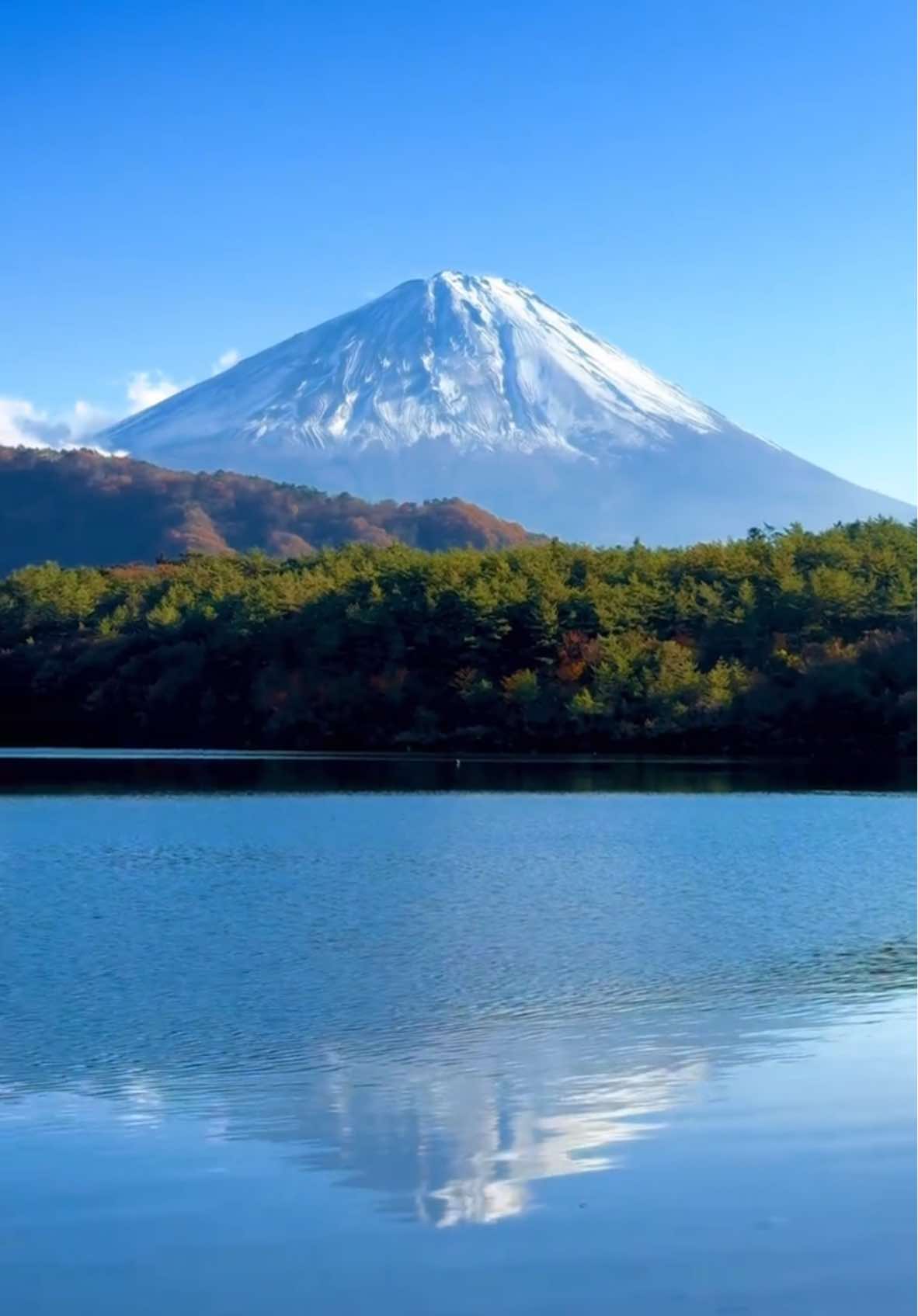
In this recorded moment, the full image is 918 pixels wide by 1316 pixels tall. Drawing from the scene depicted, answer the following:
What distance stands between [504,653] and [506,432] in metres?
113

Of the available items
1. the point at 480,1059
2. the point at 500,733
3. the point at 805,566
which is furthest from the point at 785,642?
the point at 480,1059

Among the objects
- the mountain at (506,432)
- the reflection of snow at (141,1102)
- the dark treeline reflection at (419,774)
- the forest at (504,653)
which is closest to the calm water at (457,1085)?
Answer: the reflection of snow at (141,1102)

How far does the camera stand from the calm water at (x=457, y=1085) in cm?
535

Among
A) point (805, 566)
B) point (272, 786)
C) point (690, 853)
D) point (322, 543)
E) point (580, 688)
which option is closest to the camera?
point (690, 853)

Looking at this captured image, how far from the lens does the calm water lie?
5.35 m

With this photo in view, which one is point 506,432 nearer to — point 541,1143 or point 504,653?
point 504,653

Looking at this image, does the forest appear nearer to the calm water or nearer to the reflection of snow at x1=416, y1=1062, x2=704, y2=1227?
the calm water

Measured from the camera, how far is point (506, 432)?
15938 centimetres

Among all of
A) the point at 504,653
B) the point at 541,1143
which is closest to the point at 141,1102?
the point at 541,1143

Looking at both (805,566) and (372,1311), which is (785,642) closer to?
(805,566)

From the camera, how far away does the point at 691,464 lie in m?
154

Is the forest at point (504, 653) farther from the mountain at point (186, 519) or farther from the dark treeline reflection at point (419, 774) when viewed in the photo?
the mountain at point (186, 519)

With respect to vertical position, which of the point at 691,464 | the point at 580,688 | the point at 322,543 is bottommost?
the point at 580,688

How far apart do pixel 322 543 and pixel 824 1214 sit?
98884 mm
